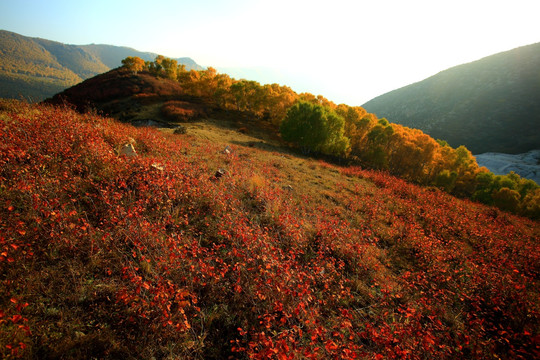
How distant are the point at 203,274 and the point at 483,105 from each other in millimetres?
177716

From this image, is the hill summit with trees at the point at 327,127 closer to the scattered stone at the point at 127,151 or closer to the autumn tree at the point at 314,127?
the autumn tree at the point at 314,127

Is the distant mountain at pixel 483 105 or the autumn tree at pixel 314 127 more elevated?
the distant mountain at pixel 483 105

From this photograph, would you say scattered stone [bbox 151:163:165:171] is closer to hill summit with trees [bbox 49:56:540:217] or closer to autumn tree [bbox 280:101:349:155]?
hill summit with trees [bbox 49:56:540:217]

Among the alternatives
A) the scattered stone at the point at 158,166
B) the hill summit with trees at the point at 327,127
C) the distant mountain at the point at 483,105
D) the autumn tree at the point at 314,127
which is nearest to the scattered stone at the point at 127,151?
→ the scattered stone at the point at 158,166

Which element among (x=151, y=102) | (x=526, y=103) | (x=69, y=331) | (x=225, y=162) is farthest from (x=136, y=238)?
(x=526, y=103)

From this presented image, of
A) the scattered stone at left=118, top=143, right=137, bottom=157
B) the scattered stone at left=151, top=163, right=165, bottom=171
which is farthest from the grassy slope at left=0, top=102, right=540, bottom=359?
the scattered stone at left=118, top=143, right=137, bottom=157

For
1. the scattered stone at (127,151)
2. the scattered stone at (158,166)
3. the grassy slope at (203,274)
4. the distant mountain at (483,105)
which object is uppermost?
the distant mountain at (483,105)

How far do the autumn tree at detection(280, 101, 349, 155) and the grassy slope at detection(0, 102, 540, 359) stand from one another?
2633 cm

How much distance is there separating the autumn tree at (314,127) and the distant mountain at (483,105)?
107m

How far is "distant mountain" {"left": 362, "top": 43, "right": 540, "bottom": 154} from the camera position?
335 ft

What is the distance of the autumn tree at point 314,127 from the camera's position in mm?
34125

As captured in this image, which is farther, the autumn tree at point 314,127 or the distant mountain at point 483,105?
the distant mountain at point 483,105

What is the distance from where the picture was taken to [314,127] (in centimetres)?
3425

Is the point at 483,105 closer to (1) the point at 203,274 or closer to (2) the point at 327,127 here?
(2) the point at 327,127
